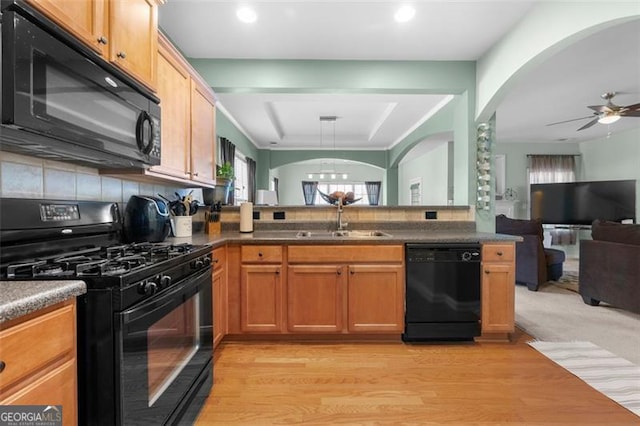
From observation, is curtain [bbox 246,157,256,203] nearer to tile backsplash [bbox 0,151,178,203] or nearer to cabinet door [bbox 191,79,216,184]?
cabinet door [bbox 191,79,216,184]

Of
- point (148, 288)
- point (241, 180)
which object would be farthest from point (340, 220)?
point (241, 180)

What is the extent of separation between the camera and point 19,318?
79 cm

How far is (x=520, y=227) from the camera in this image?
4176 mm

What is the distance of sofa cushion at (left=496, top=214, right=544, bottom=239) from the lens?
13.4 feet

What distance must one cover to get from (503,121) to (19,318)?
639cm

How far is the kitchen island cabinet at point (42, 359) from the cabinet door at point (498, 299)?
2.59m

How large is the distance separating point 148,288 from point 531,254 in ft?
14.7

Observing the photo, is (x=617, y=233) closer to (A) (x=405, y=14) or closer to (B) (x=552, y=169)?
(A) (x=405, y=14)

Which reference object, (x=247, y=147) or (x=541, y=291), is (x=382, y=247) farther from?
(x=247, y=147)

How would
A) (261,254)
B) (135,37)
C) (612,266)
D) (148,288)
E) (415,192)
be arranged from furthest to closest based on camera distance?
(415,192) < (612,266) < (261,254) < (135,37) < (148,288)

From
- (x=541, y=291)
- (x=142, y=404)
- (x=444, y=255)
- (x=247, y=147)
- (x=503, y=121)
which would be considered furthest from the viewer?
(x=247, y=147)

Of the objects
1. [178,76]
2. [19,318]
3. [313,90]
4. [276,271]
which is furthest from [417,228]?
[19,318]

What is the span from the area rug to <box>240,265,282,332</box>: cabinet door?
2.12 meters

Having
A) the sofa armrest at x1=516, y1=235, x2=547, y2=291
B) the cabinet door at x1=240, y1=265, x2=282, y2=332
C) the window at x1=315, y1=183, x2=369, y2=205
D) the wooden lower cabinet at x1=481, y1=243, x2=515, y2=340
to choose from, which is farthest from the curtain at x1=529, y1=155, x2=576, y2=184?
the cabinet door at x1=240, y1=265, x2=282, y2=332
